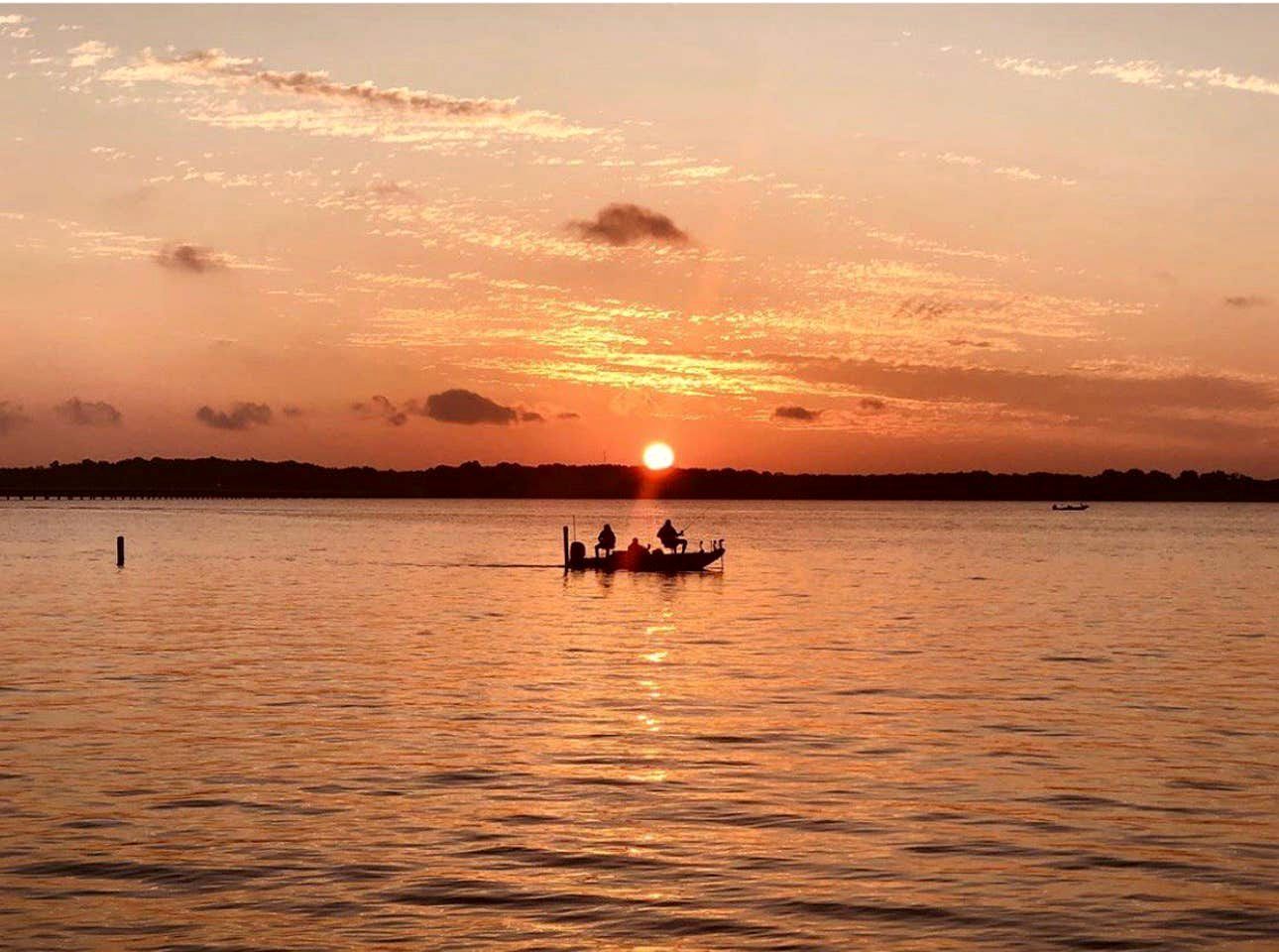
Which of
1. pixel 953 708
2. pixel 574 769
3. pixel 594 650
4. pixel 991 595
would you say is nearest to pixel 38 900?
pixel 574 769

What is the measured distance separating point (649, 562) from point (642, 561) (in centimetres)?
40

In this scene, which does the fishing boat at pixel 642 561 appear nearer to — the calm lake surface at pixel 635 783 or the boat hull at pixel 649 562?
the boat hull at pixel 649 562

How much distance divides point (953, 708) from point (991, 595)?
43.1m

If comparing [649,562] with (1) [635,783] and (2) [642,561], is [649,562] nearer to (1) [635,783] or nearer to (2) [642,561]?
(2) [642,561]

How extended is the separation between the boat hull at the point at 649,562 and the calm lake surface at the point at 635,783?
2684 centimetres

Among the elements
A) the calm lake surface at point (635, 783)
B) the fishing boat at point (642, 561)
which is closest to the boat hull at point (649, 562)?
the fishing boat at point (642, 561)

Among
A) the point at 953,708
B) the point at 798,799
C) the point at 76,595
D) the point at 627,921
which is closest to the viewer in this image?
the point at 627,921

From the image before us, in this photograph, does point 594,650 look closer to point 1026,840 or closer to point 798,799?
point 798,799

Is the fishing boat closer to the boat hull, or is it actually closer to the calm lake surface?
the boat hull

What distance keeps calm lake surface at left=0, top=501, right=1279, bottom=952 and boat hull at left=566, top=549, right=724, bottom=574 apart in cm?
2684

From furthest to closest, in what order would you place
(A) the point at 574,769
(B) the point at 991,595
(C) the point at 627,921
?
(B) the point at 991,595 → (A) the point at 574,769 → (C) the point at 627,921

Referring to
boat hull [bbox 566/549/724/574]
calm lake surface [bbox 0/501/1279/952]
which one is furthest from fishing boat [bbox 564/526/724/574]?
calm lake surface [bbox 0/501/1279/952]

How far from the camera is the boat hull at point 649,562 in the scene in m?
88.1

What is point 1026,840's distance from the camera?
21.9m
